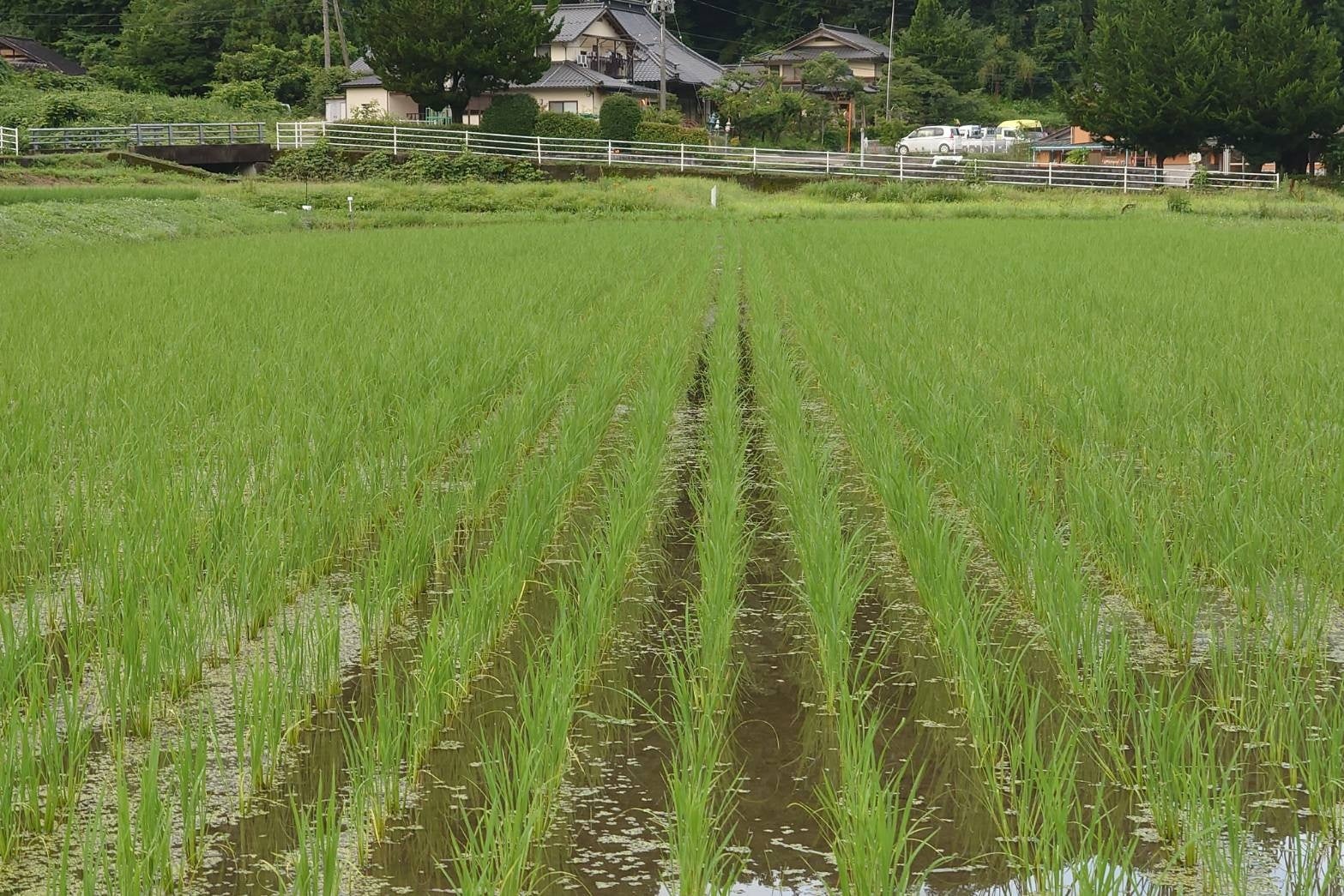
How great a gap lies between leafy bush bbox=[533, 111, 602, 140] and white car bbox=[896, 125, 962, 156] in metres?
10.1

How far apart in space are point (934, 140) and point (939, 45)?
5467 millimetres

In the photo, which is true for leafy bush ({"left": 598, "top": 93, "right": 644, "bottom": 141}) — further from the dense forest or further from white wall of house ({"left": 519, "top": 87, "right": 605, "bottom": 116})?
white wall of house ({"left": 519, "top": 87, "right": 605, "bottom": 116})

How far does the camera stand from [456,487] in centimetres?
428

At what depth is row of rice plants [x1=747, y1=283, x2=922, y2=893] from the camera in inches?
79.9

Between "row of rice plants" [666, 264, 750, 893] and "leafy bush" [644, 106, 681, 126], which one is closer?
"row of rice plants" [666, 264, 750, 893]

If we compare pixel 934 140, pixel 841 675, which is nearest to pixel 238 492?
pixel 841 675

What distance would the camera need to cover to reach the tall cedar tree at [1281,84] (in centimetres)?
3206

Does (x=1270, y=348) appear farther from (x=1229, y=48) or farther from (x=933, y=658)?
(x=1229, y=48)

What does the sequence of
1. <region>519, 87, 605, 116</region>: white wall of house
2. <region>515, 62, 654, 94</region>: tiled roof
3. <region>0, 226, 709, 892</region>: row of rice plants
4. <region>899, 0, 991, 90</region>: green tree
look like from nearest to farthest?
<region>0, 226, 709, 892</region>: row of rice plants
<region>515, 62, 654, 94</region>: tiled roof
<region>519, 87, 605, 116</region>: white wall of house
<region>899, 0, 991, 90</region>: green tree

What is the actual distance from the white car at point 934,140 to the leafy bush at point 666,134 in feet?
25.4

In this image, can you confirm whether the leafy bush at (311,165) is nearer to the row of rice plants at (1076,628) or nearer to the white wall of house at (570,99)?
the white wall of house at (570,99)

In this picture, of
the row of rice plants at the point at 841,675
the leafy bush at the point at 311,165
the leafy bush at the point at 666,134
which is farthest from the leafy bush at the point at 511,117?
the row of rice plants at the point at 841,675

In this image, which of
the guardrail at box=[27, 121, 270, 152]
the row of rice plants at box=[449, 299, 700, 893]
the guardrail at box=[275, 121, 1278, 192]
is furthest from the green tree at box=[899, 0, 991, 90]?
the row of rice plants at box=[449, 299, 700, 893]

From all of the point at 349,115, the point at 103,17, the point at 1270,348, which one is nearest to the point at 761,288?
the point at 1270,348
